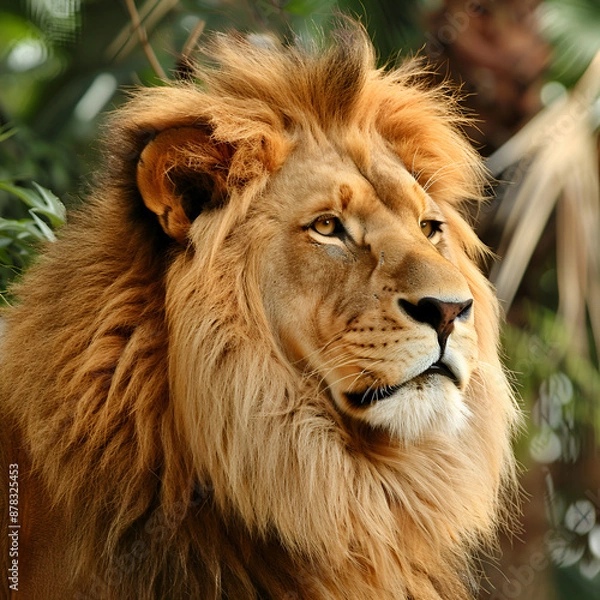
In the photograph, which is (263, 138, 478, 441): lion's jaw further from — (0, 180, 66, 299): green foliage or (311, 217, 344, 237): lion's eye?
(0, 180, 66, 299): green foliage

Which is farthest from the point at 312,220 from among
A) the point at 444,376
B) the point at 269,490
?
the point at 269,490

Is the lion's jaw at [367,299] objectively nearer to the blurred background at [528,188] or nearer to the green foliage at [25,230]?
the blurred background at [528,188]

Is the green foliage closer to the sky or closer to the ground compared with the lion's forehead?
closer to the ground

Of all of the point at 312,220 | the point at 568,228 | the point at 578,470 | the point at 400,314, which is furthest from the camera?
the point at 578,470

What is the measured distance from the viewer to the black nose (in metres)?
2.37

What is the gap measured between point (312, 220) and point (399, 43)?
2.47m

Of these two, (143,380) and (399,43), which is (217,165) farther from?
(399,43)

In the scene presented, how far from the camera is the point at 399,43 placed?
471 centimetres

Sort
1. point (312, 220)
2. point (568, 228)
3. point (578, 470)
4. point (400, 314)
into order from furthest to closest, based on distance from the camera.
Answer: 1. point (578, 470)
2. point (568, 228)
3. point (312, 220)
4. point (400, 314)

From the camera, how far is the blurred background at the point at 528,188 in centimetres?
407

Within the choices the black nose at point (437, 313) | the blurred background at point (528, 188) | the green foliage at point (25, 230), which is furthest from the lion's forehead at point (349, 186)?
the green foliage at point (25, 230)

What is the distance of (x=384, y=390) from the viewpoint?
2406 mm

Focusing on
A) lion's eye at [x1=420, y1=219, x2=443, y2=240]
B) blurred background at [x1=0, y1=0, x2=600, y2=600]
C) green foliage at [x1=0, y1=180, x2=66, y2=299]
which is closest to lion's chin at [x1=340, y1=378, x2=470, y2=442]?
lion's eye at [x1=420, y1=219, x2=443, y2=240]

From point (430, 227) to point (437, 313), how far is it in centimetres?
60
